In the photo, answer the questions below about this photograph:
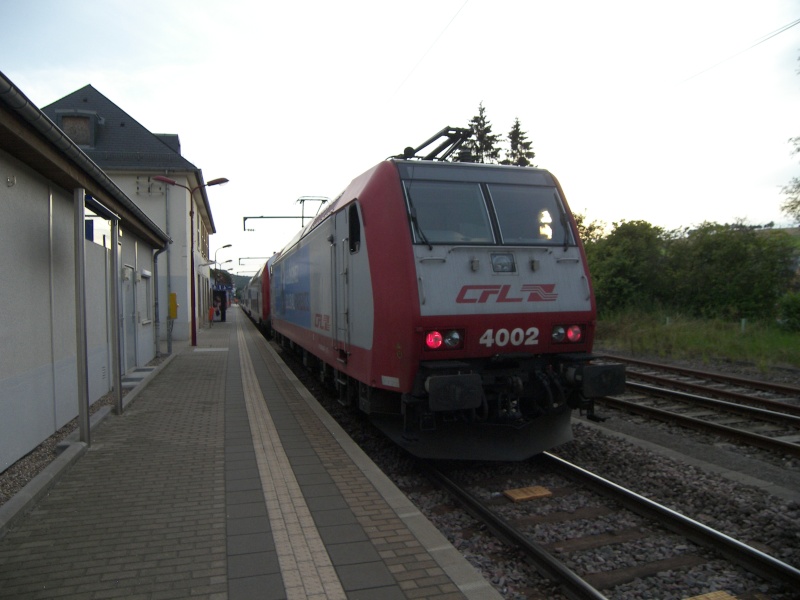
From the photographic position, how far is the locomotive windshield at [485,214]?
586 cm

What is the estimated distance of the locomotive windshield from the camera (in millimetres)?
5859

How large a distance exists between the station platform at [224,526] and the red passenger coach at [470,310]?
913mm

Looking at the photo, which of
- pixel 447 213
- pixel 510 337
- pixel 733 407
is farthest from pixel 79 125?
pixel 733 407

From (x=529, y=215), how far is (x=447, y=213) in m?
0.92

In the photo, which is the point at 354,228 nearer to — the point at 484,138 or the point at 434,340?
the point at 434,340

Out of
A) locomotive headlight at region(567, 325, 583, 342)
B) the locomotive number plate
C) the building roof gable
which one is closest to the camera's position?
the locomotive number plate

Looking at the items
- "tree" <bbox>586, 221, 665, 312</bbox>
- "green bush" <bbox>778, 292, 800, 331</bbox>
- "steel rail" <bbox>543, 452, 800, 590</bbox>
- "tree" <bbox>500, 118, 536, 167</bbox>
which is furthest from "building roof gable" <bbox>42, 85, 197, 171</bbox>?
"tree" <bbox>500, 118, 536, 167</bbox>

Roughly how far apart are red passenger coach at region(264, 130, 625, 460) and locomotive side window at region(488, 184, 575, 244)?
1 cm

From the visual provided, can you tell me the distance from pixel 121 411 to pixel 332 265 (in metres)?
3.67

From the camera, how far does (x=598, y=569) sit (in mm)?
4031

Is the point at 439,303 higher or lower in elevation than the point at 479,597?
higher

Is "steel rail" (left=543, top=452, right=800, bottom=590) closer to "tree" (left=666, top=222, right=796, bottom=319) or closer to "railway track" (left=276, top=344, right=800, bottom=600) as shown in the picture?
"railway track" (left=276, top=344, right=800, bottom=600)

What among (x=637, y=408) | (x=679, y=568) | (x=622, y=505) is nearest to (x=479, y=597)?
(x=679, y=568)

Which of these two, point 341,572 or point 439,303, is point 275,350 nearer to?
point 439,303
